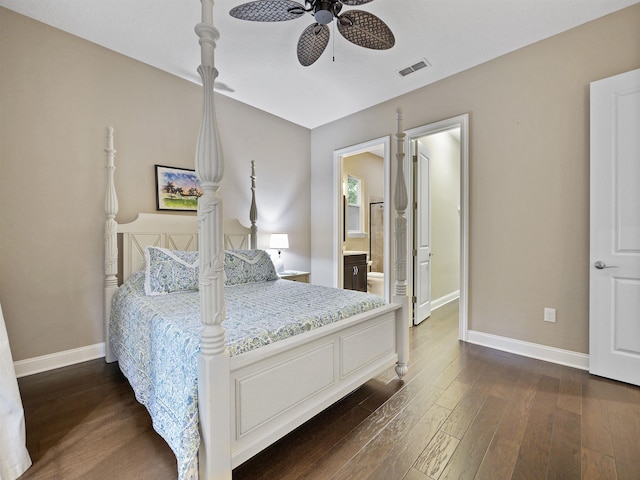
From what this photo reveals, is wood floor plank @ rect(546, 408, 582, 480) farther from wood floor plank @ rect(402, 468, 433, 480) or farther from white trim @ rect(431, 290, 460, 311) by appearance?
white trim @ rect(431, 290, 460, 311)

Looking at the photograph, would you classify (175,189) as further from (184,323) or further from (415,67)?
(415,67)

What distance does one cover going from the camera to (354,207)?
5.92 m

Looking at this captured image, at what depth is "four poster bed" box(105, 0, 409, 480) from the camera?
3.83 feet

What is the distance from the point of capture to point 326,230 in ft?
15.0

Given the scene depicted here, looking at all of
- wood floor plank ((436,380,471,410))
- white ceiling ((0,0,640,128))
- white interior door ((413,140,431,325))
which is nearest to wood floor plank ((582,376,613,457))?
wood floor plank ((436,380,471,410))

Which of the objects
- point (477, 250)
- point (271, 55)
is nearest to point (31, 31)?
point (271, 55)

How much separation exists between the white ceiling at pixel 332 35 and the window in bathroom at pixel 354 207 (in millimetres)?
2442

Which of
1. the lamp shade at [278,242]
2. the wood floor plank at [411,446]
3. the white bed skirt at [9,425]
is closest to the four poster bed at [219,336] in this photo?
the wood floor plank at [411,446]

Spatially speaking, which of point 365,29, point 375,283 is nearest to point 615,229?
point 365,29

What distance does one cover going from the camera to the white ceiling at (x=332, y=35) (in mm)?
2234

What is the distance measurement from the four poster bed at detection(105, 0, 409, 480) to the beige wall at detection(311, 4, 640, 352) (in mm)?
1213

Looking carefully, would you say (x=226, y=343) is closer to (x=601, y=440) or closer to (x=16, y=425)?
(x=16, y=425)

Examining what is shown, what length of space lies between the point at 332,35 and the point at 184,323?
2569mm

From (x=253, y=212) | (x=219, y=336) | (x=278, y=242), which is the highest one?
(x=253, y=212)
